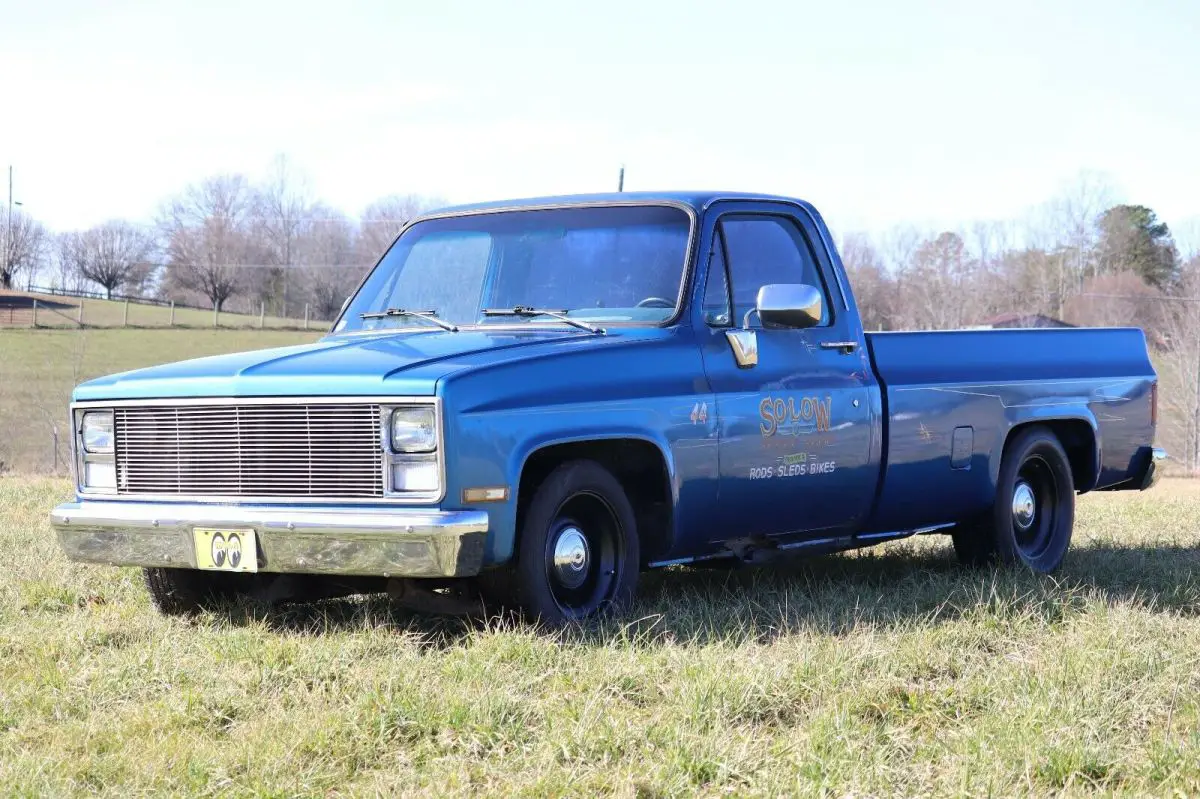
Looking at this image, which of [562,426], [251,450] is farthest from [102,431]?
[562,426]

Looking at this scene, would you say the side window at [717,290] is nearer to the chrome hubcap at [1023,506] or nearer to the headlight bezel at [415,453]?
the headlight bezel at [415,453]

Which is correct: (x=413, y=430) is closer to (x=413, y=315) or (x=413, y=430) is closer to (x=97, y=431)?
(x=413, y=315)

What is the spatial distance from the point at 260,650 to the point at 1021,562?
14.1 feet

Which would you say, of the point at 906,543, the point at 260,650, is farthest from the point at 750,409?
the point at 906,543

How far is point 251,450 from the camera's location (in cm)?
568

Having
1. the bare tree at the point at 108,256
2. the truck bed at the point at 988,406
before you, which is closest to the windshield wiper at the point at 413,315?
the truck bed at the point at 988,406

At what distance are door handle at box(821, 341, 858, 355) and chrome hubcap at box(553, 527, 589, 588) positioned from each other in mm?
1710

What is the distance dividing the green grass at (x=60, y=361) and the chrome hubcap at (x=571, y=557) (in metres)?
27.5

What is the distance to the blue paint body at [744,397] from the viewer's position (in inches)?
217

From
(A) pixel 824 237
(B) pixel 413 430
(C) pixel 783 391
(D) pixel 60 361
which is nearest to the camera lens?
(B) pixel 413 430

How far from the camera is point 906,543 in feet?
31.6

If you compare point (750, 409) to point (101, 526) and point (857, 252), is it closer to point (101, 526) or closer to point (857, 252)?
point (101, 526)

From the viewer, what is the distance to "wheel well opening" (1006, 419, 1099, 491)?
28.0ft

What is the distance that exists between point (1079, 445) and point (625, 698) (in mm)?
4727
